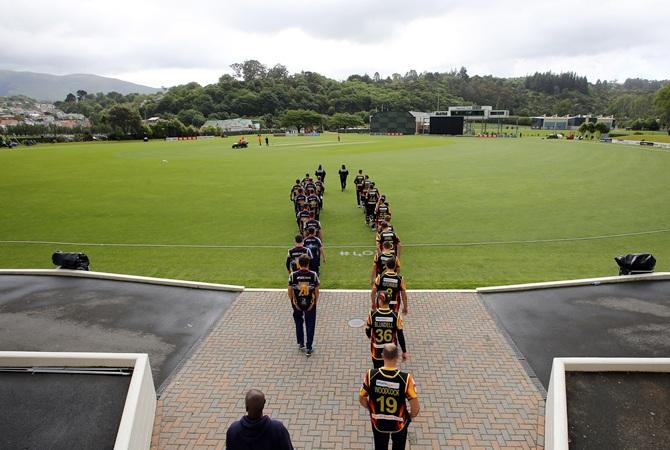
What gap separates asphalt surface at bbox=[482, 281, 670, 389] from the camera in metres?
7.75

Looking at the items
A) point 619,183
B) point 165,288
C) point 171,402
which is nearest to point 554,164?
point 619,183

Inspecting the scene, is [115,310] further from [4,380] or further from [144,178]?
[144,178]

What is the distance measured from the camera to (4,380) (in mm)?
6406

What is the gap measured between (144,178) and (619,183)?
106ft

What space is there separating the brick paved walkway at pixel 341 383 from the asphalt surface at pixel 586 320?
48 centimetres

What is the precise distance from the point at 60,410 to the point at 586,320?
9.33 metres

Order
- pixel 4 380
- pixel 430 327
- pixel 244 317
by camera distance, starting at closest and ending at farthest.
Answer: pixel 4 380, pixel 430 327, pixel 244 317

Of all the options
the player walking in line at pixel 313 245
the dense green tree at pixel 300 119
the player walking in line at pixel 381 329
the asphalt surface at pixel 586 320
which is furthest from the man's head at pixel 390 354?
the dense green tree at pixel 300 119

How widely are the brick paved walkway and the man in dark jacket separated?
1681 mm

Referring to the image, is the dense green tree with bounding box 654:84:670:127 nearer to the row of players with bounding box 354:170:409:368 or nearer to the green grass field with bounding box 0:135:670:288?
the green grass field with bounding box 0:135:670:288

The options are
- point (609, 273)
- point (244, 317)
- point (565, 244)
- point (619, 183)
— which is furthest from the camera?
point (619, 183)

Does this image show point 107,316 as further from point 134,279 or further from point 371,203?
point 371,203

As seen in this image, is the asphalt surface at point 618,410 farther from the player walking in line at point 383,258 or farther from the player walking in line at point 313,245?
the player walking in line at point 313,245

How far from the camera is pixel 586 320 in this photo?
28.8ft
